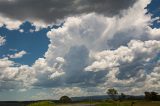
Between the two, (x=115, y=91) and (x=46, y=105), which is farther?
(x=115, y=91)

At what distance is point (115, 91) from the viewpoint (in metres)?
179

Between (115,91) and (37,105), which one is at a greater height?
(115,91)

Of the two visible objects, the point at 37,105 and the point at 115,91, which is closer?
the point at 37,105

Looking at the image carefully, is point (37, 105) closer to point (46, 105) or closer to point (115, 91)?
point (46, 105)

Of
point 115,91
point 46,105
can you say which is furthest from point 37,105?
point 115,91

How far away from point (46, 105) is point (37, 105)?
143 inches

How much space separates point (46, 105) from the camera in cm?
11894

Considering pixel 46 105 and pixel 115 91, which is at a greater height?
pixel 115 91

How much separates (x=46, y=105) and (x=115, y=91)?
227 feet

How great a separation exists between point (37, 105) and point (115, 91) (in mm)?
70563
